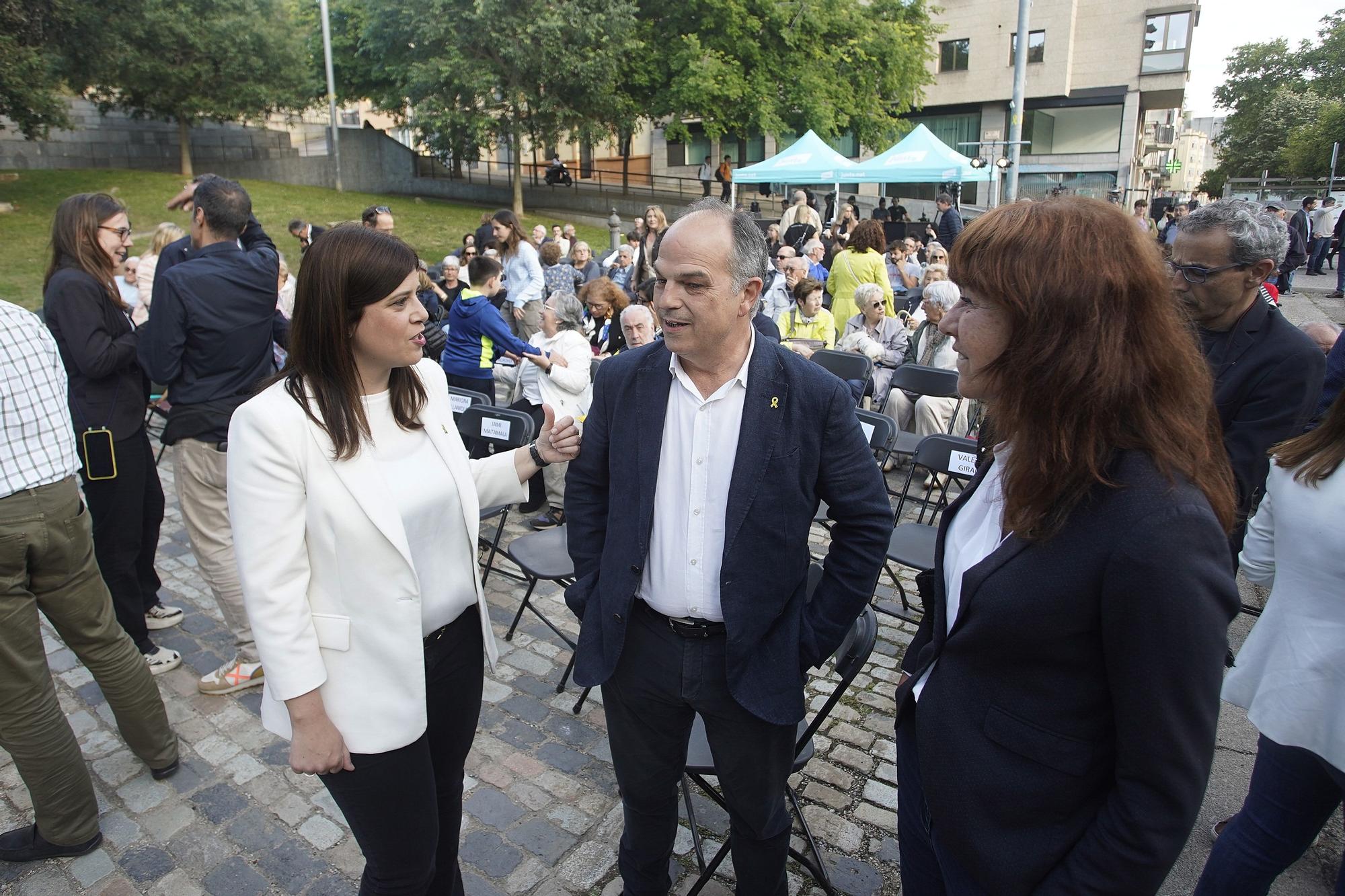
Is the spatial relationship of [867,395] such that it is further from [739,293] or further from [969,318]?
[969,318]

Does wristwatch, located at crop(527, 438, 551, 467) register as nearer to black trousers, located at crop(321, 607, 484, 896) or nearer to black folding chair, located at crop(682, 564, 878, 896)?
black trousers, located at crop(321, 607, 484, 896)

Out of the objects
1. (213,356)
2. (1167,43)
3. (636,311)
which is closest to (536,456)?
(213,356)

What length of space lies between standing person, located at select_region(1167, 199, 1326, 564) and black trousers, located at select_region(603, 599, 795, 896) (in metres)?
1.96

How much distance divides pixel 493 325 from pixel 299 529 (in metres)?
4.39

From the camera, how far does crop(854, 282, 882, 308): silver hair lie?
7.16 meters

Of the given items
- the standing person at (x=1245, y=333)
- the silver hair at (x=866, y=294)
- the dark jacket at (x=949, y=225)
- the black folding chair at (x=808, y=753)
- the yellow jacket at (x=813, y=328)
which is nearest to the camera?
the black folding chair at (x=808, y=753)

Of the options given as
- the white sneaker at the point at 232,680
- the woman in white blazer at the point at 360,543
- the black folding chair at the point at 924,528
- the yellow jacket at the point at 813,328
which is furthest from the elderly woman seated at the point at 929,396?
the woman in white blazer at the point at 360,543

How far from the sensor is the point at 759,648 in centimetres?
196

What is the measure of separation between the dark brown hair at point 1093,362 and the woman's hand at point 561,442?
3.70 feet

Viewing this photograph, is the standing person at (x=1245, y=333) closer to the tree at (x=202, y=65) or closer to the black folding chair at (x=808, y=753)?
the black folding chair at (x=808, y=753)

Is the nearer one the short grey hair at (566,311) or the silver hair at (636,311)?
the silver hair at (636,311)

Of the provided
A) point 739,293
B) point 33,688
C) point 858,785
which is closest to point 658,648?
point 739,293

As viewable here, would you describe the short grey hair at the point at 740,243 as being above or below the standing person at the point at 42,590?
above

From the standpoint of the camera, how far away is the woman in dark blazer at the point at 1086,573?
1.19m
